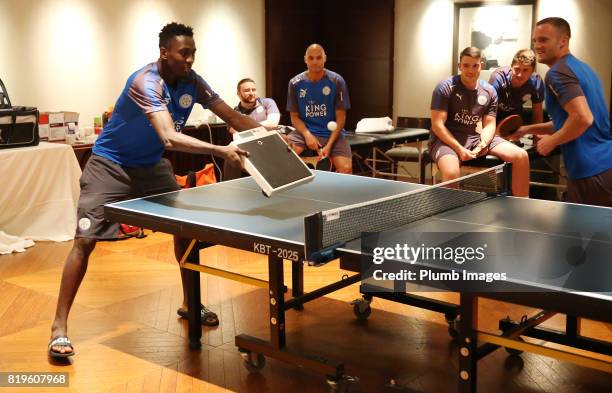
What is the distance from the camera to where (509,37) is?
8883mm

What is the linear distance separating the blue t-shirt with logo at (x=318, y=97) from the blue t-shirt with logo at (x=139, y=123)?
2712 mm

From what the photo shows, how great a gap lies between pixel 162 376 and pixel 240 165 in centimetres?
110

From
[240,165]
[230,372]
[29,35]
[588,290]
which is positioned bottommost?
[230,372]

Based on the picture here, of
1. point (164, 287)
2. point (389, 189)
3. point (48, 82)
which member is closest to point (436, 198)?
point (389, 189)

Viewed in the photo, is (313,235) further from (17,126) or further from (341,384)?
(17,126)

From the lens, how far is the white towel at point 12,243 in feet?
20.6

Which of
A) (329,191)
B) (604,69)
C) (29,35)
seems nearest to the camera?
(329,191)

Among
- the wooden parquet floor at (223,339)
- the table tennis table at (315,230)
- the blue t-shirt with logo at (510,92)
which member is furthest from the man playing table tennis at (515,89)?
the table tennis table at (315,230)

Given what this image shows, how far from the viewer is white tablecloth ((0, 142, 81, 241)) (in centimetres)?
642

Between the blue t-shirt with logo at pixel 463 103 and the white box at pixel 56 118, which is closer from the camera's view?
the blue t-shirt with logo at pixel 463 103

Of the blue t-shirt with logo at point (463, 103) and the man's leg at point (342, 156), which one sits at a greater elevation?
the blue t-shirt with logo at point (463, 103)

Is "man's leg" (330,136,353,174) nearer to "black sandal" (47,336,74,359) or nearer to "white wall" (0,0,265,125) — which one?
"white wall" (0,0,265,125)

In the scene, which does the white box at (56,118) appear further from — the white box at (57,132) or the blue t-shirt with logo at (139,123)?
the blue t-shirt with logo at (139,123)

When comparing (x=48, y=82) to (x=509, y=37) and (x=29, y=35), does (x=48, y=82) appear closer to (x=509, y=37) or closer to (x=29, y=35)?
(x=29, y=35)
